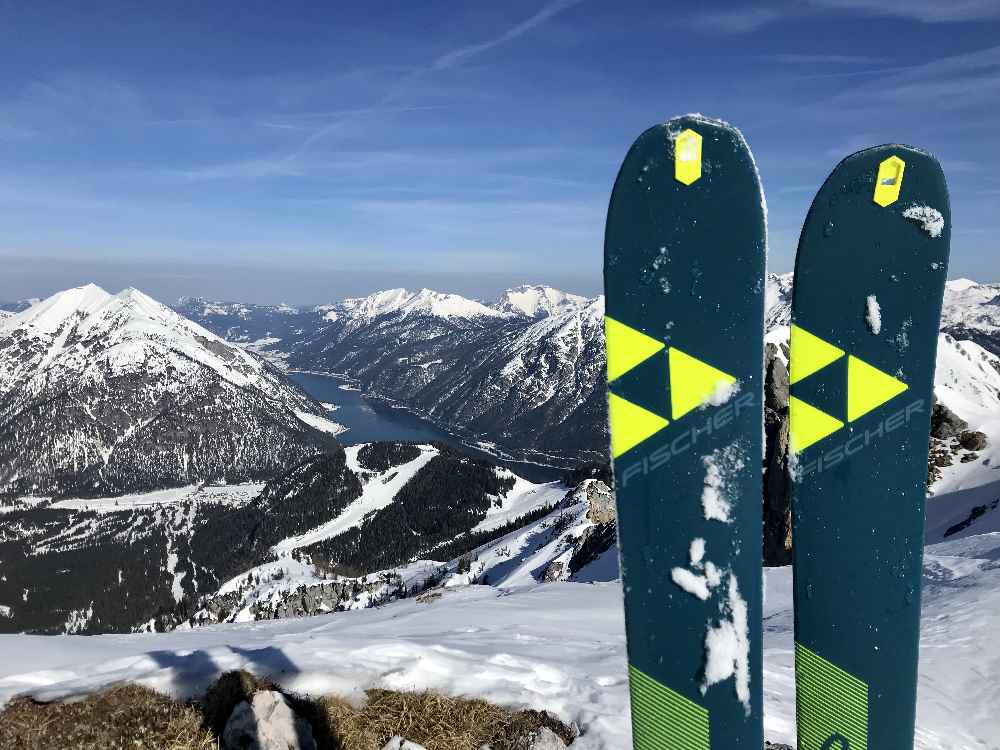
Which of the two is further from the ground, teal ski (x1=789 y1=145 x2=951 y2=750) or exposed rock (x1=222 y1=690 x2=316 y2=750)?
teal ski (x1=789 y1=145 x2=951 y2=750)

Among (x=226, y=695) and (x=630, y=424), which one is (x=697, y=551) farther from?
(x=226, y=695)

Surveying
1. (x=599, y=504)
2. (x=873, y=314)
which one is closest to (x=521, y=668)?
(x=873, y=314)

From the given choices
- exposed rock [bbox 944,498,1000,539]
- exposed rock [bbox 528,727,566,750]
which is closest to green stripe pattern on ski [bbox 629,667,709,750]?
exposed rock [bbox 528,727,566,750]

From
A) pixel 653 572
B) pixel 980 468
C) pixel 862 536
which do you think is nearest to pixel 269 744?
pixel 653 572

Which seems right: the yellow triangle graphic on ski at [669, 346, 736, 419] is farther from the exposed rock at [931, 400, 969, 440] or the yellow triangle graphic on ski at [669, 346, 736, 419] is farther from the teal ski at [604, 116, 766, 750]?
the exposed rock at [931, 400, 969, 440]

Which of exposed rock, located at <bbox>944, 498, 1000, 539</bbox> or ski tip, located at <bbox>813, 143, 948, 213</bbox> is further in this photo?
exposed rock, located at <bbox>944, 498, 1000, 539</bbox>

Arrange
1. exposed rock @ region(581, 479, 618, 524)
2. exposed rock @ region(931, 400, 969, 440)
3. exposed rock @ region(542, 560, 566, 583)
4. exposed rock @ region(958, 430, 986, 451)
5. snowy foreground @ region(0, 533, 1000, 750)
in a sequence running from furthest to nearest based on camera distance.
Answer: exposed rock @ region(581, 479, 618, 524), exposed rock @ region(542, 560, 566, 583), exposed rock @ region(931, 400, 969, 440), exposed rock @ region(958, 430, 986, 451), snowy foreground @ region(0, 533, 1000, 750)

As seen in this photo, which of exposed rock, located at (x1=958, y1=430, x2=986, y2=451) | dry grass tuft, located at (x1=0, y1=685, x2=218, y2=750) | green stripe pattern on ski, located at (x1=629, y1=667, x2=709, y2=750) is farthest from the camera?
exposed rock, located at (x1=958, y1=430, x2=986, y2=451)
